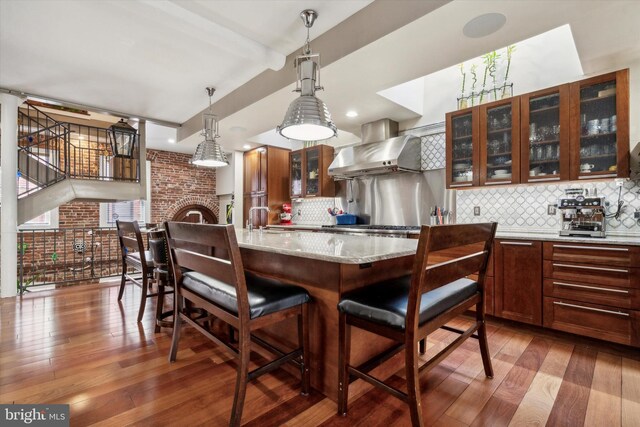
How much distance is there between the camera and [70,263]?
6.05 meters

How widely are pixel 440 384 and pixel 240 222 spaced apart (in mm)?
5223

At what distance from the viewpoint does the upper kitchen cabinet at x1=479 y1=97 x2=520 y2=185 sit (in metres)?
2.93

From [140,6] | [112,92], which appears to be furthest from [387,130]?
[112,92]

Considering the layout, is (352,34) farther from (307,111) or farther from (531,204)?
(531,204)

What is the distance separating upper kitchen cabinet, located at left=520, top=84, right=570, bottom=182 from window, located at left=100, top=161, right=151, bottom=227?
22.7 ft

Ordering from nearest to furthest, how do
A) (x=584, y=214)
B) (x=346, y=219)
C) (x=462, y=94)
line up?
(x=584, y=214) → (x=462, y=94) → (x=346, y=219)

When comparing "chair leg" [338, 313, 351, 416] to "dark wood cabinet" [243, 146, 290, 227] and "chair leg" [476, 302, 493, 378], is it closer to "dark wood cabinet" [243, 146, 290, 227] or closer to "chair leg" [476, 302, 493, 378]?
"chair leg" [476, 302, 493, 378]

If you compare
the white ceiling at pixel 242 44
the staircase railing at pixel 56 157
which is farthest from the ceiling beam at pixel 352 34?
the staircase railing at pixel 56 157

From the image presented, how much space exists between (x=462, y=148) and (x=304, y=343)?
285 centimetres

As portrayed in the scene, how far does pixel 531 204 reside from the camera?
3096 mm

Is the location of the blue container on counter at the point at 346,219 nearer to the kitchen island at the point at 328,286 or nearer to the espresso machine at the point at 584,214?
the espresso machine at the point at 584,214

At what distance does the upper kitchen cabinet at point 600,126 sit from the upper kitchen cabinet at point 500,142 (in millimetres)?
431

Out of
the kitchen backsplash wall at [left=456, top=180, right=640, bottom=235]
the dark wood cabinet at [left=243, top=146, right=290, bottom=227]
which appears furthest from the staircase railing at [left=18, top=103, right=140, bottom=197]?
the kitchen backsplash wall at [left=456, top=180, right=640, bottom=235]

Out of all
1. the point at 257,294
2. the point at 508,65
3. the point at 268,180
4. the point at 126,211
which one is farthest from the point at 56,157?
the point at 508,65
